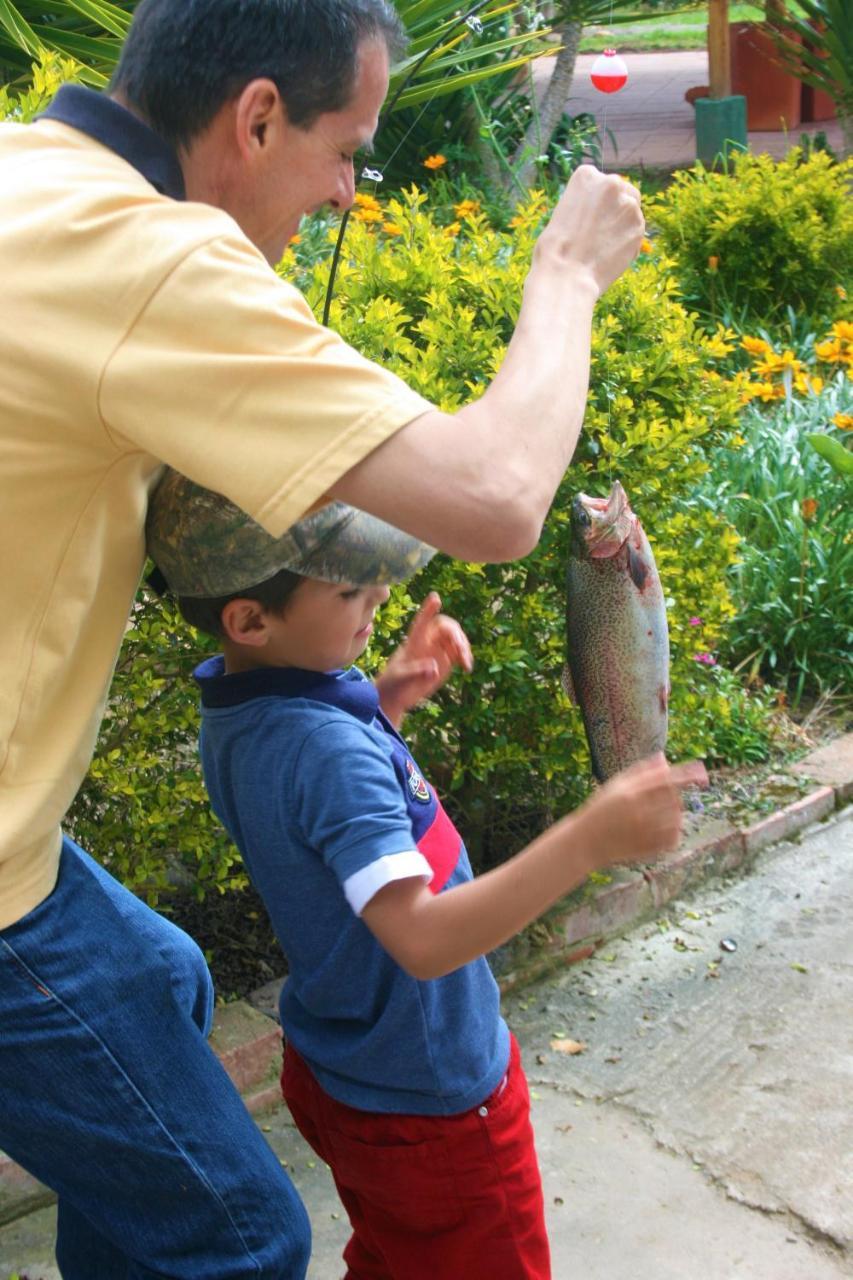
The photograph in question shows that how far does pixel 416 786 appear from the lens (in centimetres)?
194

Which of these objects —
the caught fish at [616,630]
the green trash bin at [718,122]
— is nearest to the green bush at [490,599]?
the caught fish at [616,630]

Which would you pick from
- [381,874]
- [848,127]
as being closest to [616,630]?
[381,874]

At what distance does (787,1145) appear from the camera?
119 inches

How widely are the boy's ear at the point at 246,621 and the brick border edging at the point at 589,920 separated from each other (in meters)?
1.48

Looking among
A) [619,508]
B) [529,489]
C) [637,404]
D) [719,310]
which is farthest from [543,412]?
[719,310]

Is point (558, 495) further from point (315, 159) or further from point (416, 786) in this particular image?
point (315, 159)

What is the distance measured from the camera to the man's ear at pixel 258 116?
1.55 meters

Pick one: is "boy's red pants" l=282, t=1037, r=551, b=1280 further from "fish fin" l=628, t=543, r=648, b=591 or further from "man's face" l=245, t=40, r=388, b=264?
"man's face" l=245, t=40, r=388, b=264

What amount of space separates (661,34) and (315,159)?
26262 mm

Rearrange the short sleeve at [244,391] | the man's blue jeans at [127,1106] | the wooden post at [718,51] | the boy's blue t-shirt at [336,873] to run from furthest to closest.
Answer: the wooden post at [718,51], the boy's blue t-shirt at [336,873], the man's blue jeans at [127,1106], the short sleeve at [244,391]

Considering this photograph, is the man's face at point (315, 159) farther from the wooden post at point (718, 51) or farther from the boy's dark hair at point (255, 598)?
the wooden post at point (718, 51)

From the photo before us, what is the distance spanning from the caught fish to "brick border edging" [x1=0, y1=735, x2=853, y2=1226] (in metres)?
1.25

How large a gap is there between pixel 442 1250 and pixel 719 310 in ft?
22.1

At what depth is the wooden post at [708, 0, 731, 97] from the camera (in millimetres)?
12000
